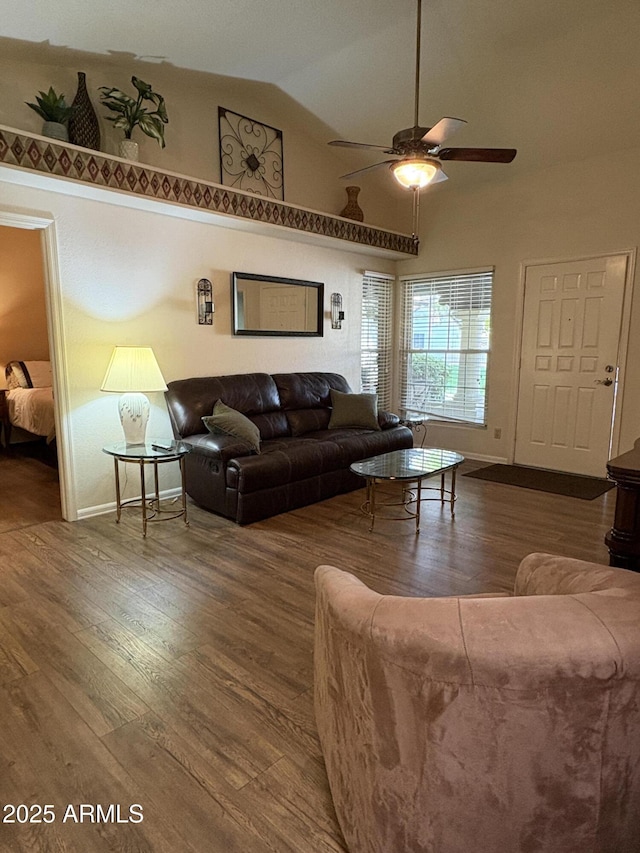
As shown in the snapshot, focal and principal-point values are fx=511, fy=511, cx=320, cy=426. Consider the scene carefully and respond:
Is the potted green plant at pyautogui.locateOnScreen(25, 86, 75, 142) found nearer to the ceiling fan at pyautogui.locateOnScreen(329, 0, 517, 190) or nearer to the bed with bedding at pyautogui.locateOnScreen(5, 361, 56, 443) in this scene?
the ceiling fan at pyautogui.locateOnScreen(329, 0, 517, 190)

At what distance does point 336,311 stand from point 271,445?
2.18m

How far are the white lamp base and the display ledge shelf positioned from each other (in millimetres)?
1446

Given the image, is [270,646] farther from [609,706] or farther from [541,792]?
[609,706]

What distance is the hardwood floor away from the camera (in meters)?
1.42

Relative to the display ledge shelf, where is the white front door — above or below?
below

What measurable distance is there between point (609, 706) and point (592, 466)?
457 centimetres

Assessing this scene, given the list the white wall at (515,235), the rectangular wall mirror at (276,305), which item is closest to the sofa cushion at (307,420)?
the rectangular wall mirror at (276,305)

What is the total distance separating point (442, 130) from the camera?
269cm

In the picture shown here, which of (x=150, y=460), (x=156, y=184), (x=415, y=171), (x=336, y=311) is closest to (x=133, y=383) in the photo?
(x=150, y=460)

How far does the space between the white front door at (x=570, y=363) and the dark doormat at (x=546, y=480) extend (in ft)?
0.53

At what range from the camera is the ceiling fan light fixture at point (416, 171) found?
9.54ft

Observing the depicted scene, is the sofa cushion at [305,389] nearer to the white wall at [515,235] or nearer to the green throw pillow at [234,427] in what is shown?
the green throw pillow at [234,427]

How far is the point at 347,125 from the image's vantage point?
4.96 m

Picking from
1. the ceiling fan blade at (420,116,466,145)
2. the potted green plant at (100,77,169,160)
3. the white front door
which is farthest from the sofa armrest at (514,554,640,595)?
the white front door
